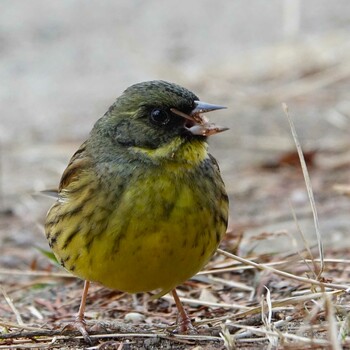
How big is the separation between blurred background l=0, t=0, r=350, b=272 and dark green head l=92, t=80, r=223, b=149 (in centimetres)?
151

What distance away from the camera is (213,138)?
868cm

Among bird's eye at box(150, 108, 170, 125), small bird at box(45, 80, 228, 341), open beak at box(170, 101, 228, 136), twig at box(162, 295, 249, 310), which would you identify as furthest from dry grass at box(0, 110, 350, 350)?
bird's eye at box(150, 108, 170, 125)

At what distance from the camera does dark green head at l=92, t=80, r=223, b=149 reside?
4367 millimetres

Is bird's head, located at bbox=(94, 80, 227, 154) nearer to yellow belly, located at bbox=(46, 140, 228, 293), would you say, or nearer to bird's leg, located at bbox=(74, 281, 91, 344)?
yellow belly, located at bbox=(46, 140, 228, 293)

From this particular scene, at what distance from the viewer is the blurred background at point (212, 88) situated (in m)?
7.23

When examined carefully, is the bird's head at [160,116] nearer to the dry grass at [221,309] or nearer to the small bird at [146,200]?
the small bird at [146,200]

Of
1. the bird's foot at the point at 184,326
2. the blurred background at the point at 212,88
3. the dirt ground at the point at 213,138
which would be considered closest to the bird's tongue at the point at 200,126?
the dirt ground at the point at 213,138

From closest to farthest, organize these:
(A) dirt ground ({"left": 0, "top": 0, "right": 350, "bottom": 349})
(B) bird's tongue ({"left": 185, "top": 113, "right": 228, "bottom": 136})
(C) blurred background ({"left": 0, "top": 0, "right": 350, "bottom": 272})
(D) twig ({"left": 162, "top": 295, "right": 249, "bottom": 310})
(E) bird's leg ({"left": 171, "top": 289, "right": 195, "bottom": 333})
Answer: (B) bird's tongue ({"left": 185, "top": 113, "right": 228, "bottom": 136})
(E) bird's leg ({"left": 171, "top": 289, "right": 195, "bottom": 333})
(D) twig ({"left": 162, "top": 295, "right": 249, "bottom": 310})
(A) dirt ground ({"left": 0, "top": 0, "right": 350, "bottom": 349})
(C) blurred background ({"left": 0, "top": 0, "right": 350, "bottom": 272})

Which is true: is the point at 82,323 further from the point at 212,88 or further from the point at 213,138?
the point at 212,88

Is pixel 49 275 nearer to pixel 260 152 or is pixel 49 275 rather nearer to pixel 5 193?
pixel 5 193

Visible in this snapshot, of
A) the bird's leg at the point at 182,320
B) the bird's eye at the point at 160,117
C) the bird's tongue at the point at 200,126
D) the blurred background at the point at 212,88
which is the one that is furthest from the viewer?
the blurred background at the point at 212,88

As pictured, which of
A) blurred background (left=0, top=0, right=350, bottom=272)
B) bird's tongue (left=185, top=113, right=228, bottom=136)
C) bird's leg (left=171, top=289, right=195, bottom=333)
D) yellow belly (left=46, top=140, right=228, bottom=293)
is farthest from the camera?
blurred background (left=0, top=0, right=350, bottom=272)

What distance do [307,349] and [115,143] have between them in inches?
52.2

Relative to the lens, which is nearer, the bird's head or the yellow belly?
the yellow belly
